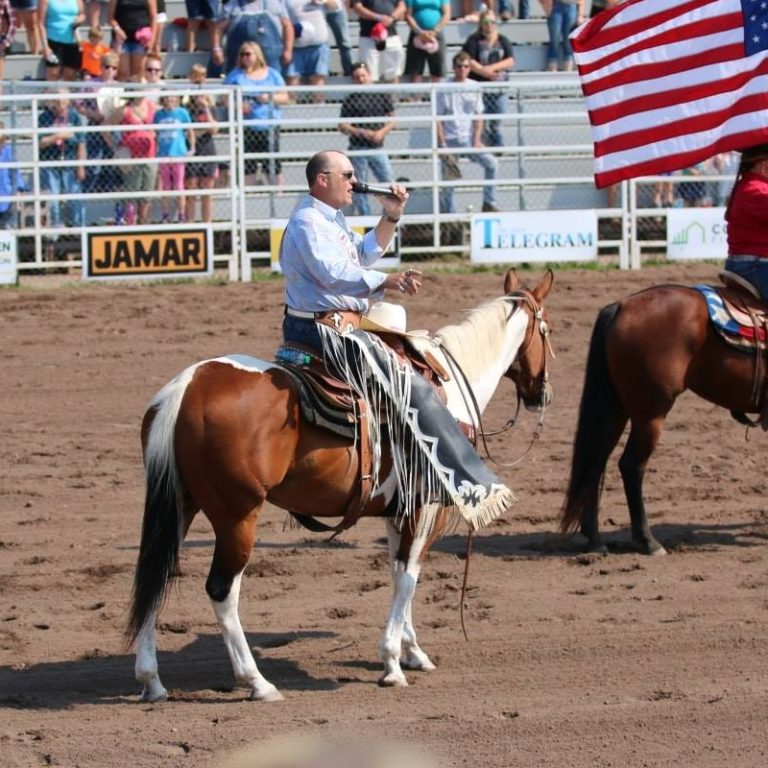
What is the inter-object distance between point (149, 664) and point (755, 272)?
455 cm

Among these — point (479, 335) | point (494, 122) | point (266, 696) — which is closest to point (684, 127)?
point (479, 335)

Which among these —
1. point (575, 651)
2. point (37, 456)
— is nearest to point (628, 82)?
point (575, 651)

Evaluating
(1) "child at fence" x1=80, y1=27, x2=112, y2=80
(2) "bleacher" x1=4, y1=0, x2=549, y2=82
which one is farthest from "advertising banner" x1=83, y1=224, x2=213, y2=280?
(2) "bleacher" x1=4, y1=0, x2=549, y2=82

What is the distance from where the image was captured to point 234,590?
6035mm

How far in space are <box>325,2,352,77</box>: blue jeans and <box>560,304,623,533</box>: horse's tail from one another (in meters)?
11.2

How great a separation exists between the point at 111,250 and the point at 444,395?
32.5 ft

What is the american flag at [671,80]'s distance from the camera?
9.02 metres

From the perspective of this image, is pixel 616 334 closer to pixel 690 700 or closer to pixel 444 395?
pixel 444 395

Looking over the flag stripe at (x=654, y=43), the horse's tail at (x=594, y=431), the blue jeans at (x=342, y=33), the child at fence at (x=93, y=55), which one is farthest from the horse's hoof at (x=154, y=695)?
the blue jeans at (x=342, y=33)

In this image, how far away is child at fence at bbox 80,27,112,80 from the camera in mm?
17750

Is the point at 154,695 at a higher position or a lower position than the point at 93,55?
lower

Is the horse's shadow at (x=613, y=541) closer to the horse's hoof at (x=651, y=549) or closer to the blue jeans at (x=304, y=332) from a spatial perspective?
the horse's hoof at (x=651, y=549)

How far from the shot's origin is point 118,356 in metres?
13.2

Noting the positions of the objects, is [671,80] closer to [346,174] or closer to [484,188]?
[346,174]
